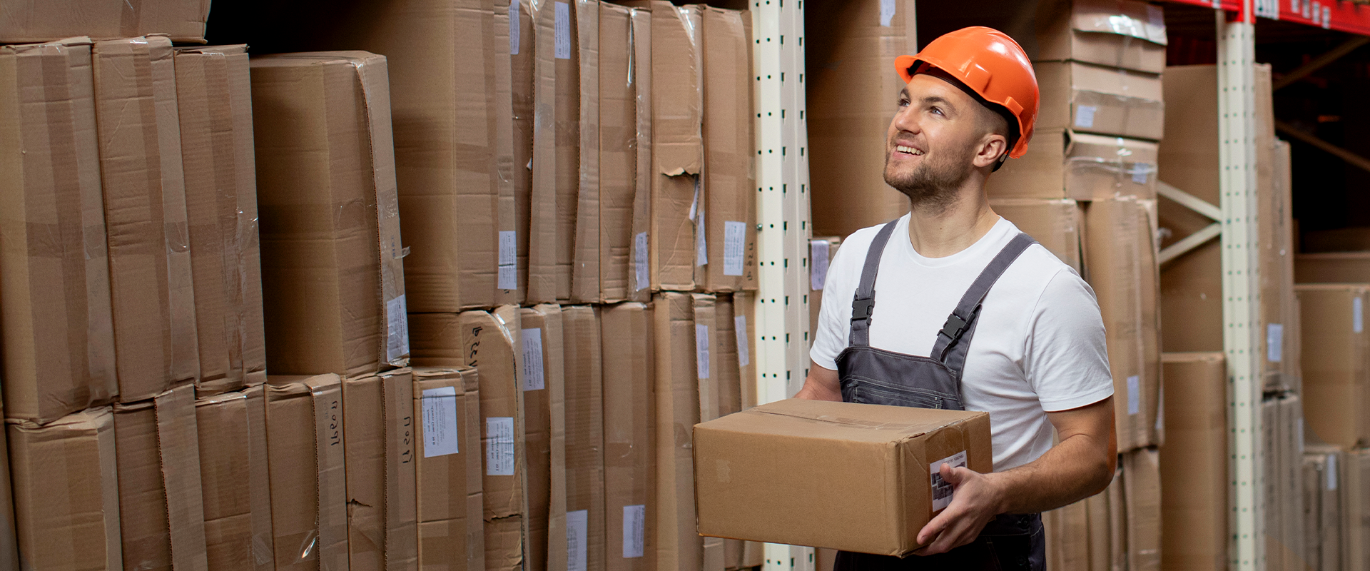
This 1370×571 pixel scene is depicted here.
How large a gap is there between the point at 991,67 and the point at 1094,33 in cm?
152

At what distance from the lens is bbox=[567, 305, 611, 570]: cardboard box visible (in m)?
2.10

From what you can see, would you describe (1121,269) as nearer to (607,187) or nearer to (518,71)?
(607,187)

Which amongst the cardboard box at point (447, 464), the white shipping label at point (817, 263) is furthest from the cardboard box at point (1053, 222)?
the cardboard box at point (447, 464)

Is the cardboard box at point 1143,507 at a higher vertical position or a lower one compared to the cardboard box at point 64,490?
lower

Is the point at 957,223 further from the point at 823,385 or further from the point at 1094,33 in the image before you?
the point at 1094,33

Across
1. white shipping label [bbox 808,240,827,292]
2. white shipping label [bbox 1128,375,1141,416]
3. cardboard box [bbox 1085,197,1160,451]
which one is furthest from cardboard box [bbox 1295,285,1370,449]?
white shipping label [bbox 808,240,827,292]

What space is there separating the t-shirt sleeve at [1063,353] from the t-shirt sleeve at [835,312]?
36 centimetres

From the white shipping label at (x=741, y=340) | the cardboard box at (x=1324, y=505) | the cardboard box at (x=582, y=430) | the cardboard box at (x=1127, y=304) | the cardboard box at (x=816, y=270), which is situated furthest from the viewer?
the cardboard box at (x=1324, y=505)

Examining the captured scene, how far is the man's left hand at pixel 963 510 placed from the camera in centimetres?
→ 141

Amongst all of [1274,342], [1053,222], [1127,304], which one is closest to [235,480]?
Result: [1053,222]

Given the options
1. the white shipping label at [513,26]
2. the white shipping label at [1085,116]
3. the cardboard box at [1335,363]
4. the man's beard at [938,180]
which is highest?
the white shipping label at [513,26]

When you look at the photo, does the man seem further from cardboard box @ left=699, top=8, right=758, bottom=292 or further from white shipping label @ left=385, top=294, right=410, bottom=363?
white shipping label @ left=385, top=294, right=410, bottom=363

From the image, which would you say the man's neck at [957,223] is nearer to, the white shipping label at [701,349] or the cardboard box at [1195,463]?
the white shipping label at [701,349]

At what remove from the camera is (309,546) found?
1.66 m
